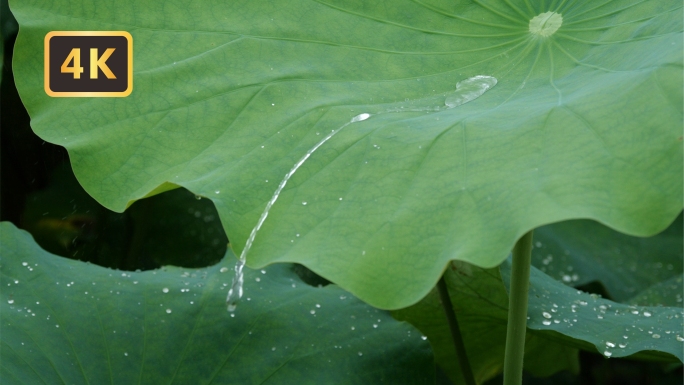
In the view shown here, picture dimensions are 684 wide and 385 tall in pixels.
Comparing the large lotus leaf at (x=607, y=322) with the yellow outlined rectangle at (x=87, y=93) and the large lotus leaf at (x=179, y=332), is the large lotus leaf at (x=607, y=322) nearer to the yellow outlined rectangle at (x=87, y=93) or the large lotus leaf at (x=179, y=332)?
the large lotus leaf at (x=179, y=332)

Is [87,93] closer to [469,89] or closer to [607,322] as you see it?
[469,89]

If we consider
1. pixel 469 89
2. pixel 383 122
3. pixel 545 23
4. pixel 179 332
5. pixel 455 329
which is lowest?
pixel 179 332

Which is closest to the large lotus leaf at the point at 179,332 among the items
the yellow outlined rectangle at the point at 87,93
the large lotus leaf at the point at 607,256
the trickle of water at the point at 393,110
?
the trickle of water at the point at 393,110


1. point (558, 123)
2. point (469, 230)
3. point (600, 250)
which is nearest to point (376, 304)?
point (469, 230)

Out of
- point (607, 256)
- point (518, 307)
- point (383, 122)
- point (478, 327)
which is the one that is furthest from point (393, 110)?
point (607, 256)

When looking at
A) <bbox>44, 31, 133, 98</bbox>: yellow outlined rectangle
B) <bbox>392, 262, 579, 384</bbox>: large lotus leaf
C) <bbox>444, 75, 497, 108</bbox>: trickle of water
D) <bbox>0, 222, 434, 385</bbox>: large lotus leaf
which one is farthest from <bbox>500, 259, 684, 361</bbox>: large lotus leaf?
<bbox>44, 31, 133, 98</bbox>: yellow outlined rectangle

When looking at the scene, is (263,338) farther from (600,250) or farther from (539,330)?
(600,250)

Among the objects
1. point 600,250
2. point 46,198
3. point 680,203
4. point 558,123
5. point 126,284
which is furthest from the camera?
point 600,250
